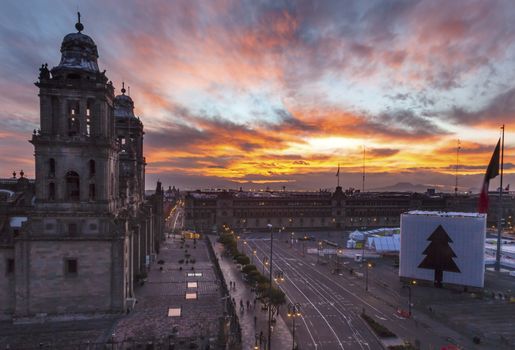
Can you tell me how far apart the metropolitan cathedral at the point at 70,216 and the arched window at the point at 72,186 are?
0.12 metres

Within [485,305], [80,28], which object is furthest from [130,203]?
[485,305]

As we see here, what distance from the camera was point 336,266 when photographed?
283ft

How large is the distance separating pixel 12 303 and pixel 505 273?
3857 inches

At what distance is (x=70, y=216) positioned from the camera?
45281 mm

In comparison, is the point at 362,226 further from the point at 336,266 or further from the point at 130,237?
the point at 130,237

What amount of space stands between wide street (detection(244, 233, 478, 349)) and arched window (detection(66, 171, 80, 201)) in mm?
33961

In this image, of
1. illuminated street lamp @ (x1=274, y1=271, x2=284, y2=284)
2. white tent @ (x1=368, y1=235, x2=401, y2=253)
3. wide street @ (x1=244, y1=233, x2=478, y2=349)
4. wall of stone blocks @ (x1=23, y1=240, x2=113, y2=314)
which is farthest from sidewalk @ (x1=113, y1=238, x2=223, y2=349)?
white tent @ (x1=368, y1=235, x2=401, y2=253)

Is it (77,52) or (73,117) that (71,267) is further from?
(77,52)

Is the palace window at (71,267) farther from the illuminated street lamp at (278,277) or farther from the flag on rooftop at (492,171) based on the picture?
the flag on rooftop at (492,171)

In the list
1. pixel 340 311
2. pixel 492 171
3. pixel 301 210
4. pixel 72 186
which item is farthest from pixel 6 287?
pixel 301 210

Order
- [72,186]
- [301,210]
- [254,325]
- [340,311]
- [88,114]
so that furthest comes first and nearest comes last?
[301,210], [340,311], [254,325], [88,114], [72,186]

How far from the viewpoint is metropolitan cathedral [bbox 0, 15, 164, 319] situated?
145ft

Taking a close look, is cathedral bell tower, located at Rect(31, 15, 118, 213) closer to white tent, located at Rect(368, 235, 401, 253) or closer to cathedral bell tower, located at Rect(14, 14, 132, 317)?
cathedral bell tower, located at Rect(14, 14, 132, 317)

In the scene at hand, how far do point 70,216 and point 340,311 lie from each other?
41547 mm
